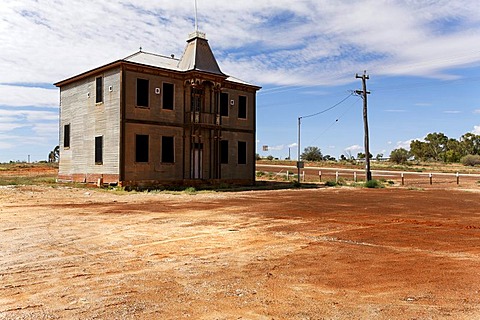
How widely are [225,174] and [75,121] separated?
1052 cm

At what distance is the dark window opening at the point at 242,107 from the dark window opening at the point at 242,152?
75.4 inches

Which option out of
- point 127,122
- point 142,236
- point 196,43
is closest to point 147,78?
point 127,122

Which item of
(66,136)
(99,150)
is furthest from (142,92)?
(66,136)

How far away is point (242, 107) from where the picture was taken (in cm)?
3138

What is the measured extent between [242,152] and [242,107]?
10.5 ft

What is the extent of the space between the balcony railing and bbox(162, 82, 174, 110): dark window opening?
1.38m

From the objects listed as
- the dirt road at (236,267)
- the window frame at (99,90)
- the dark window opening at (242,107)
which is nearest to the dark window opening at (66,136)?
the window frame at (99,90)

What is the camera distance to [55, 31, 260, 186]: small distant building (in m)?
25.1

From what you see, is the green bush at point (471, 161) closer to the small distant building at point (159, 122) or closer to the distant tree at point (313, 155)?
the distant tree at point (313, 155)

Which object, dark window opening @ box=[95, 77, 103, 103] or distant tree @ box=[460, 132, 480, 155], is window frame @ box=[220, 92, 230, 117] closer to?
dark window opening @ box=[95, 77, 103, 103]

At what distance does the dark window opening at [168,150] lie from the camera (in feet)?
87.6

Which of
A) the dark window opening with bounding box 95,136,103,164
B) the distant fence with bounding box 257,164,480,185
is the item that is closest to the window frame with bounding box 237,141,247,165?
the distant fence with bounding box 257,164,480,185

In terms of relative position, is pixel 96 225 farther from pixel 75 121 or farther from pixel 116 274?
pixel 75 121

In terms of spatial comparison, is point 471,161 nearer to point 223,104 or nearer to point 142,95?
point 223,104
